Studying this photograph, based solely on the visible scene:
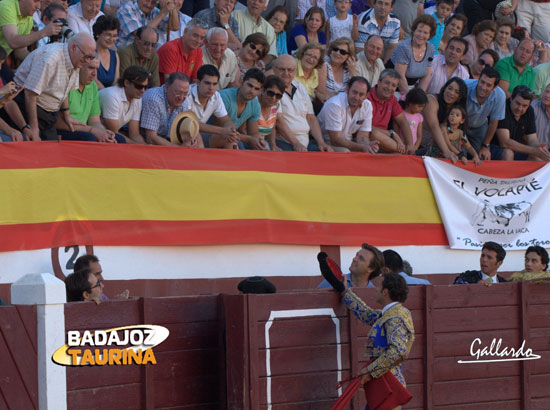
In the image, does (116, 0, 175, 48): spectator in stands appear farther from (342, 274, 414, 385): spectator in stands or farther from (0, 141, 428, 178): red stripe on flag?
(342, 274, 414, 385): spectator in stands

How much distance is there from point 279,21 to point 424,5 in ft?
8.99

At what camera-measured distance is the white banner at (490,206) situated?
9.75 m

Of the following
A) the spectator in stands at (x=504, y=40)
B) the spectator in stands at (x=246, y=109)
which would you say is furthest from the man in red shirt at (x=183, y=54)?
the spectator in stands at (x=504, y=40)

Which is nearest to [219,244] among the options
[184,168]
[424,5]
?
[184,168]

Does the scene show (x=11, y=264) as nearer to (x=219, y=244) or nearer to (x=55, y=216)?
(x=55, y=216)

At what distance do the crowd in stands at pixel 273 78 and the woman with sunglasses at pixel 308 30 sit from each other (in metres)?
0.02

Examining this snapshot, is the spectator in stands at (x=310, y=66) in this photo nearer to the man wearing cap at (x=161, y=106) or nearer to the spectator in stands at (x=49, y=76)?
the man wearing cap at (x=161, y=106)

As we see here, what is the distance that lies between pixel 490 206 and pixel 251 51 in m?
2.77

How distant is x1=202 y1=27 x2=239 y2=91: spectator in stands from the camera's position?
30.7 feet

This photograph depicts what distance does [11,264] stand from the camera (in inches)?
290

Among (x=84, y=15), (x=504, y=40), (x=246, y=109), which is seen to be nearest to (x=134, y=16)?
(x=84, y=15)

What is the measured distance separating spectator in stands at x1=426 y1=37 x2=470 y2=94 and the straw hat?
3.48 m

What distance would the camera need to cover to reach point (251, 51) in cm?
973

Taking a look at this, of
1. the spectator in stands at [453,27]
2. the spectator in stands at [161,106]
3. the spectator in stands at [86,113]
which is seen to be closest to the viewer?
the spectator in stands at [86,113]
